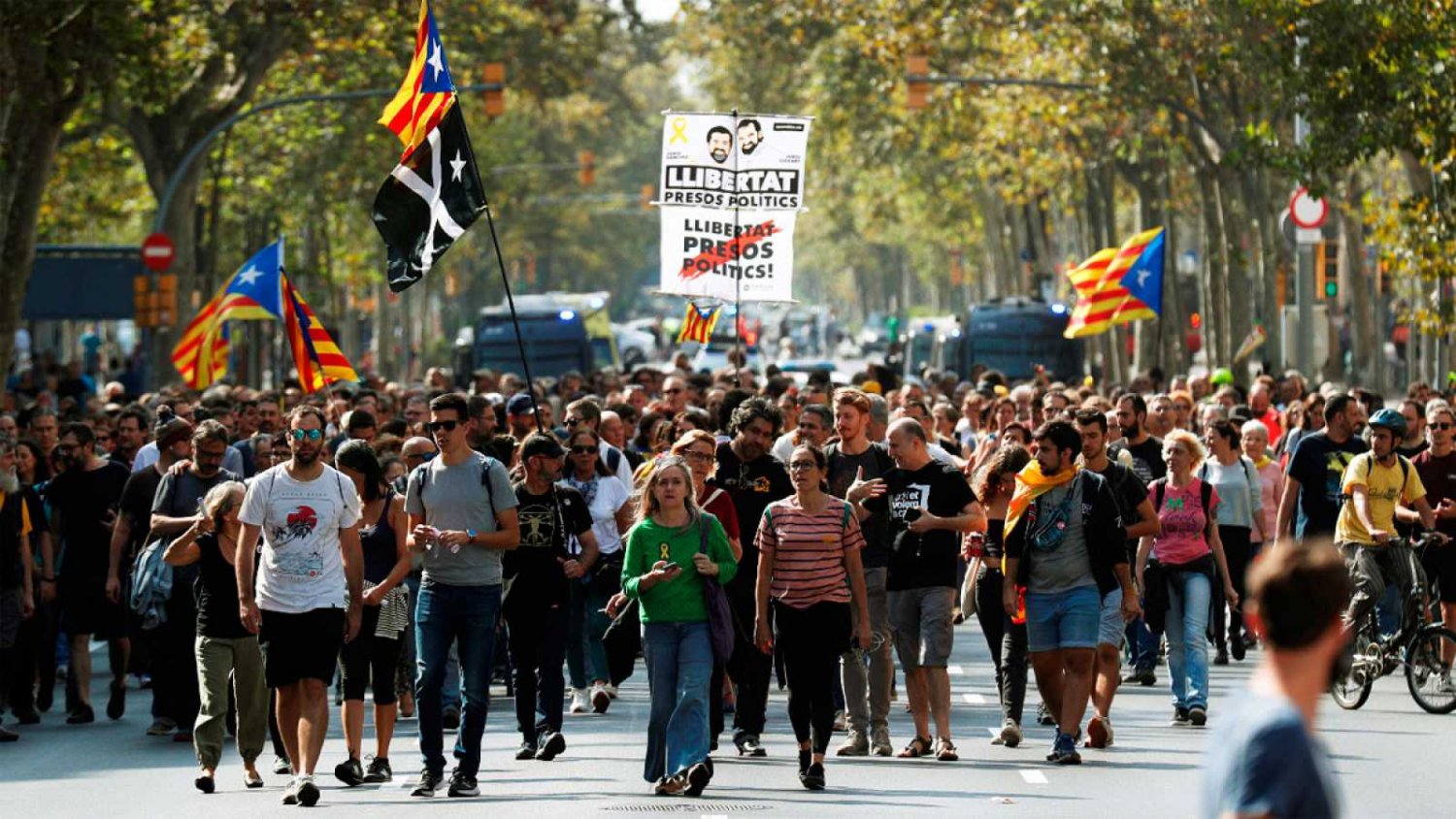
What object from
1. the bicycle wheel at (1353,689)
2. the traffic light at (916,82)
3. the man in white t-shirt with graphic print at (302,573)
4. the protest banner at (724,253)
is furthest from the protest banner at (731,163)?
the traffic light at (916,82)

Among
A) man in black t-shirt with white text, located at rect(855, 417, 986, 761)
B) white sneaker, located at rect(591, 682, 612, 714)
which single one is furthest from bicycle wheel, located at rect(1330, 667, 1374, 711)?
white sneaker, located at rect(591, 682, 612, 714)

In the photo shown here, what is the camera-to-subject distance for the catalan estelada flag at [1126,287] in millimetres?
28531

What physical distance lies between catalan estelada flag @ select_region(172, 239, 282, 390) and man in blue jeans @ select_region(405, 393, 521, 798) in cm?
1084

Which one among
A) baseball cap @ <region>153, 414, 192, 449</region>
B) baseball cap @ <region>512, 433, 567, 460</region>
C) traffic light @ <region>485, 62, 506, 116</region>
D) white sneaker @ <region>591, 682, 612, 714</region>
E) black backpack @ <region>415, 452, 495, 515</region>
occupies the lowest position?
white sneaker @ <region>591, 682, 612, 714</region>

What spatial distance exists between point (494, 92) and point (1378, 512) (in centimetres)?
2322

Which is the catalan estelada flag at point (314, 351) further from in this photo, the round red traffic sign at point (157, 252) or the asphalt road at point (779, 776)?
the round red traffic sign at point (157, 252)

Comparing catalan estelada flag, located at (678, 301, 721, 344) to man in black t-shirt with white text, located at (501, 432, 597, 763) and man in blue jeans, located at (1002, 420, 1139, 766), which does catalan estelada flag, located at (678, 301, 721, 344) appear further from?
man in blue jeans, located at (1002, 420, 1139, 766)

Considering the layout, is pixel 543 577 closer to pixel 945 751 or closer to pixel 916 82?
pixel 945 751

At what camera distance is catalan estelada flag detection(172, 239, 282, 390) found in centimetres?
2314

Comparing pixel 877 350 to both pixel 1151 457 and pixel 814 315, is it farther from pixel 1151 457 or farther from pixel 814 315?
pixel 1151 457

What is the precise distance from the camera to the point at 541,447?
12.2m

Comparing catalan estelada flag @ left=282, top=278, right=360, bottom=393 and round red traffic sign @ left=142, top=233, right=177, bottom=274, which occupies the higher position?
round red traffic sign @ left=142, top=233, right=177, bottom=274

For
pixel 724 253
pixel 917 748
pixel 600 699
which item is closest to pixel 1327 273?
pixel 724 253

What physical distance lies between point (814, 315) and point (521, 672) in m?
94.0
